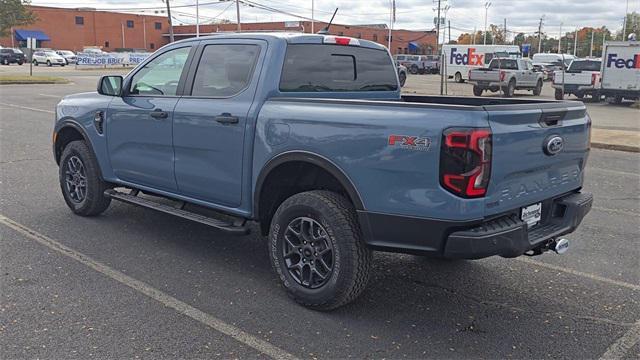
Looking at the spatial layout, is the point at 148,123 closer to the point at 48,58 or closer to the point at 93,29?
the point at 48,58

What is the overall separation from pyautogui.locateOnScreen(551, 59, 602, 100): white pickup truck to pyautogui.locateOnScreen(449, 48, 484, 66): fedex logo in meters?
15.0

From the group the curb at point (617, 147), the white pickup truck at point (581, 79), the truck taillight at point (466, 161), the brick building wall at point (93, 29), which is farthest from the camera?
the brick building wall at point (93, 29)

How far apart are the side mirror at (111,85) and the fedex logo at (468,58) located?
128 ft

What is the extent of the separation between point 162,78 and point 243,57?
1.01 metres

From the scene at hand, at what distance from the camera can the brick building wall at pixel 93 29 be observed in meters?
81.1

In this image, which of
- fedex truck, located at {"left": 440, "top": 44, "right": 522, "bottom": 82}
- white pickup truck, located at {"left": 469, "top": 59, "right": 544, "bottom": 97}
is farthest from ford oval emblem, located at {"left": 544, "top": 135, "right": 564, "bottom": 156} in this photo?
fedex truck, located at {"left": 440, "top": 44, "right": 522, "bottom": 82}

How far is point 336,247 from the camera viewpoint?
3.78m

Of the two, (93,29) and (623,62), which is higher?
(93,29)

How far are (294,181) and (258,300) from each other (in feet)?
2.93

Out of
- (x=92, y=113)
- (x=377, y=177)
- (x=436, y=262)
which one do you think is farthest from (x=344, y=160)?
(x=92, y=113)

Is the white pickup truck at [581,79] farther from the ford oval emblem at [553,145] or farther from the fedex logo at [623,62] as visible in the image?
the ford oval emblem at [553,145]

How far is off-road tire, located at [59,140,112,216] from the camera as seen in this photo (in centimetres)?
591

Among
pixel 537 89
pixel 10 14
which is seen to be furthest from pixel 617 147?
pixel 10 14

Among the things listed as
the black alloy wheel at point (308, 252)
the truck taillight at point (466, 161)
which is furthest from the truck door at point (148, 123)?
the truck taillight at point (466, 161)
